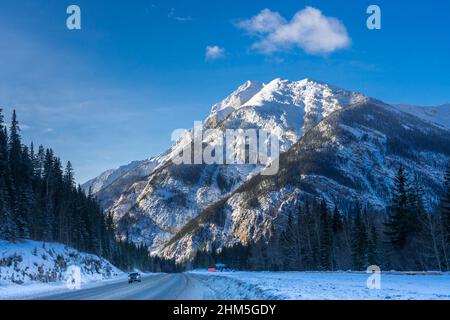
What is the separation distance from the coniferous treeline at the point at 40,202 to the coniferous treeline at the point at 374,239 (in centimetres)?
4615

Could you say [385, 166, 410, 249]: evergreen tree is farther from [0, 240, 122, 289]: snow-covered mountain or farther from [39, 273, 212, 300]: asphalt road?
[0, 240, 122, 289]: snow-covered mountain

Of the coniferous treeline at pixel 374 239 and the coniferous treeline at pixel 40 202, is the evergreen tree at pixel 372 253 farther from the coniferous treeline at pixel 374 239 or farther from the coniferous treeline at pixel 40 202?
Result: the coniferous treeline at pixel 40 202

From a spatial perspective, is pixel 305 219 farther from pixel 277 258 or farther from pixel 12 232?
pixel 12 232

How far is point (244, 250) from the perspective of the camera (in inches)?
6560

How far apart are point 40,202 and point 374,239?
60864mm

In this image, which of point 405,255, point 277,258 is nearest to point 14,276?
point 405,255

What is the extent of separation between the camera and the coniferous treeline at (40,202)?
70.6 metres

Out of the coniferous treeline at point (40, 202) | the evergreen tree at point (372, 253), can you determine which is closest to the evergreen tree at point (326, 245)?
the evergreen tree at point (372, 253)

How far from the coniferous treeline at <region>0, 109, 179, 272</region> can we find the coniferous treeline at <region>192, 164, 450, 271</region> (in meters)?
46.1

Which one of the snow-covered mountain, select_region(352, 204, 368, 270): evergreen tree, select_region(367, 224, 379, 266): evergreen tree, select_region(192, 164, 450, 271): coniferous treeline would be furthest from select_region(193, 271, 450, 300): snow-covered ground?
select_region(352, 204, 368, 270): evergreen tree

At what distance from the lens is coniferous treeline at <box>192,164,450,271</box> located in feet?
190

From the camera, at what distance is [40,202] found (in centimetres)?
8894
